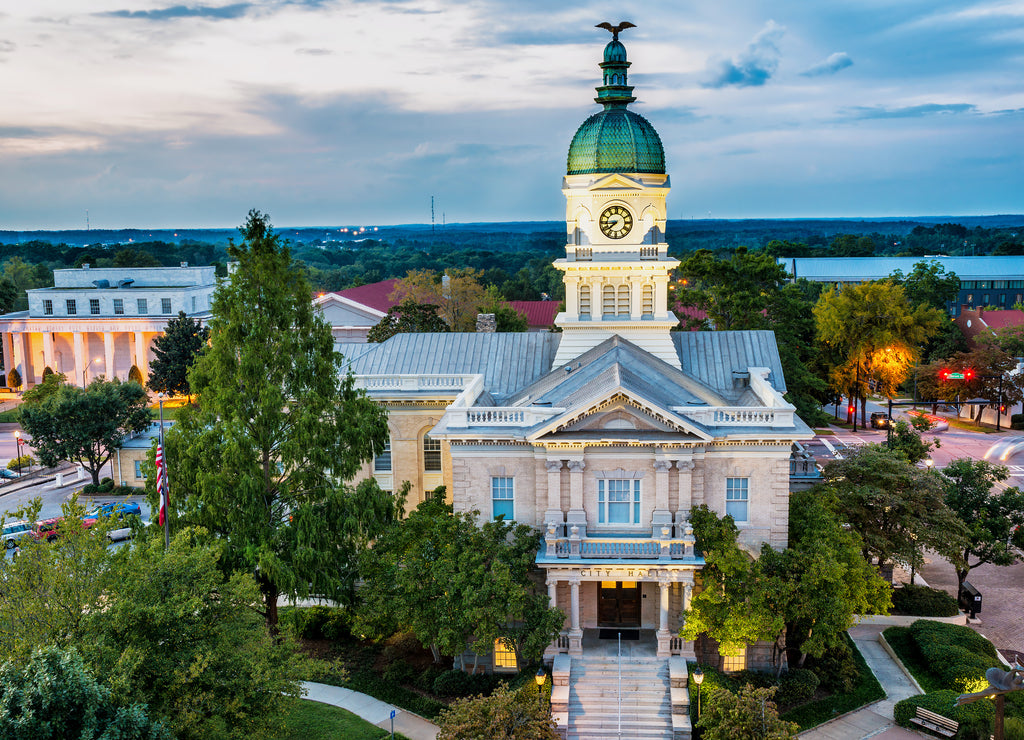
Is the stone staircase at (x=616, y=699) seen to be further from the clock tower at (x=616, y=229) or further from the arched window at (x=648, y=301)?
the arched window at (x=648, y=301)

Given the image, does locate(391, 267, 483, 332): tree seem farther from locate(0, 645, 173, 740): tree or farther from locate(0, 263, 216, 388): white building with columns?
locate(0, 645, 173, 740): tree

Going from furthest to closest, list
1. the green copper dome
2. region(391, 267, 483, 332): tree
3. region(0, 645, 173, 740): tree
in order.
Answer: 1. region(391, 267, 483, 332): tree
2. the green copper dome
3. region(0, 645, 173, 740): tree

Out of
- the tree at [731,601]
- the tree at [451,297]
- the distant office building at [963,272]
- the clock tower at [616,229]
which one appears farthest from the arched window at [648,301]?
the distant office building at [963,272]

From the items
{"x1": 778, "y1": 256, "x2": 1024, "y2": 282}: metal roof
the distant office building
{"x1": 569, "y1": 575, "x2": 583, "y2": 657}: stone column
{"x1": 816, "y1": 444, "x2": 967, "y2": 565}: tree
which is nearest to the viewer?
{"x1": 569, "y1": 575, "x2": 583, "y2": 657}: stone column

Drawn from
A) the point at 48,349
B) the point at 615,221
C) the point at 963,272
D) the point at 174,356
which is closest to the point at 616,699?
the point at 615,221

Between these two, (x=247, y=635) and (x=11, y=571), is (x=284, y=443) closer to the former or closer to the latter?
(x=247, y=635)

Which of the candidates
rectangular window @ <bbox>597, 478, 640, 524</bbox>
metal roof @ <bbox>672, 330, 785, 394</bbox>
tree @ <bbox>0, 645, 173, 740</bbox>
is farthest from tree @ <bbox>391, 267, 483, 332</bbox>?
tree @ <bbox>0, 645, 173, 740</bbox>
